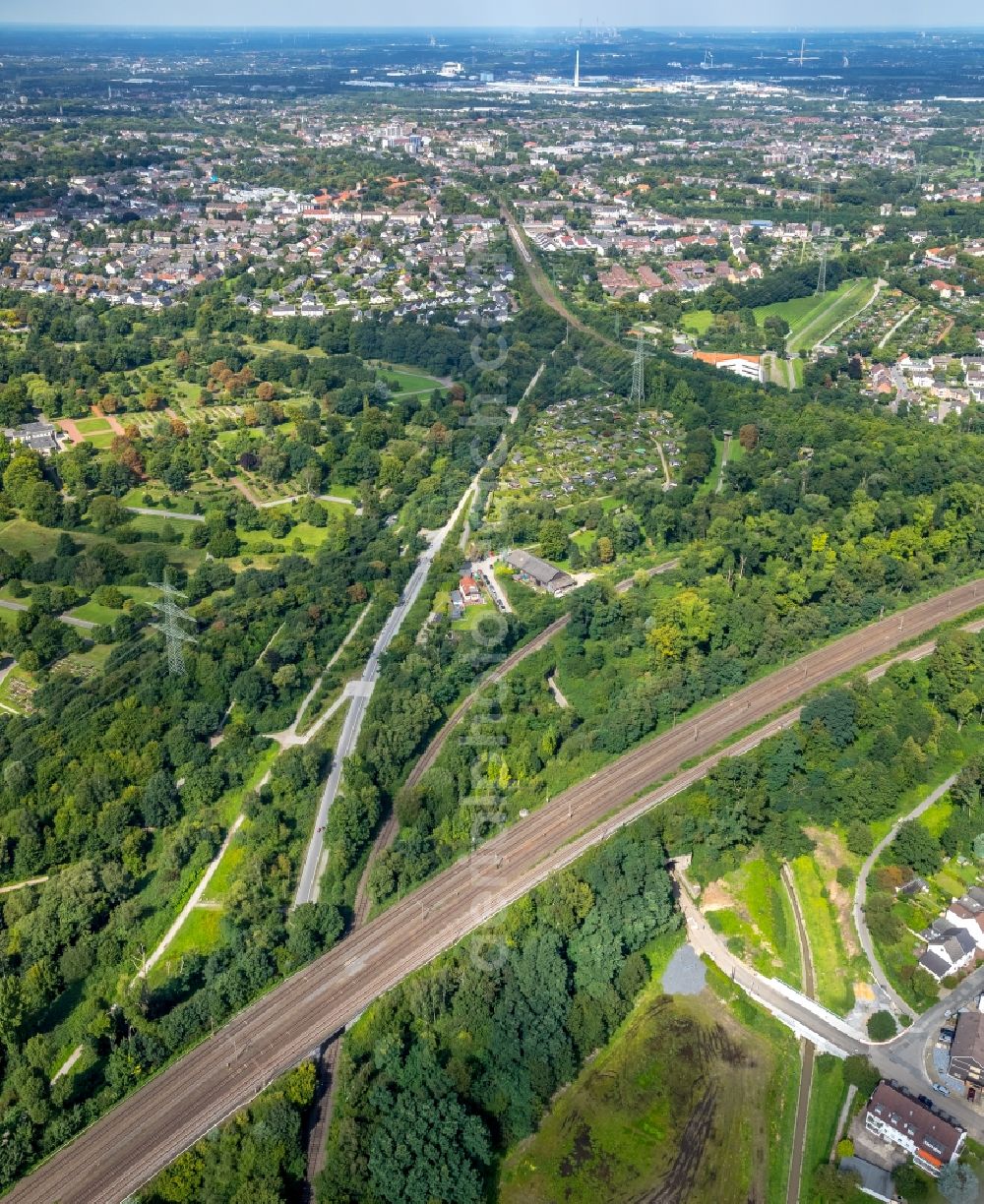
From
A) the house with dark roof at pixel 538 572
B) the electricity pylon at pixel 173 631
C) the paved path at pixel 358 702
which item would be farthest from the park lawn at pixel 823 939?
the electricity pylon at pixel 173 631

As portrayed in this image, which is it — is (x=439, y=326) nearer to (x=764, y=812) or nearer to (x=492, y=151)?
(x=764, y=812)

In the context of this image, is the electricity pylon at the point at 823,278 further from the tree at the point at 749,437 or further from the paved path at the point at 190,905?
the paved path at the point at 190,905

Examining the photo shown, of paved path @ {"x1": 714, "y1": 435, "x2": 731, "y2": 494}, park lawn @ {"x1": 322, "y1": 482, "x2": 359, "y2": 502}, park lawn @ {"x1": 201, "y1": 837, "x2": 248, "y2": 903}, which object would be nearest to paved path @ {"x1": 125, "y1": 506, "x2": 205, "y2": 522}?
park lawn @ {"x1": 322, "y1": 482, "x2": 359, "y2": 502}

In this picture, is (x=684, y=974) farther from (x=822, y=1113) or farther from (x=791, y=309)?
(x=791, y=309)

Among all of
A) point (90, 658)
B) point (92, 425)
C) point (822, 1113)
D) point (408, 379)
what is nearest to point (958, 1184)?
point (822, 1113)

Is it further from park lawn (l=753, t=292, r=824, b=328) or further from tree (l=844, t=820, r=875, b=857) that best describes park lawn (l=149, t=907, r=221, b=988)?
park lawn (l=753, t=292, r=824, b=328)

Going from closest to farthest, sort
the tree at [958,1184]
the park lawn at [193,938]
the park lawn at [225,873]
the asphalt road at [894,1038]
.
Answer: the tree at [958,1184]
the asphalt road at [894,1038]
the park lawn at [193,938]
the park lawn at [225,873]
